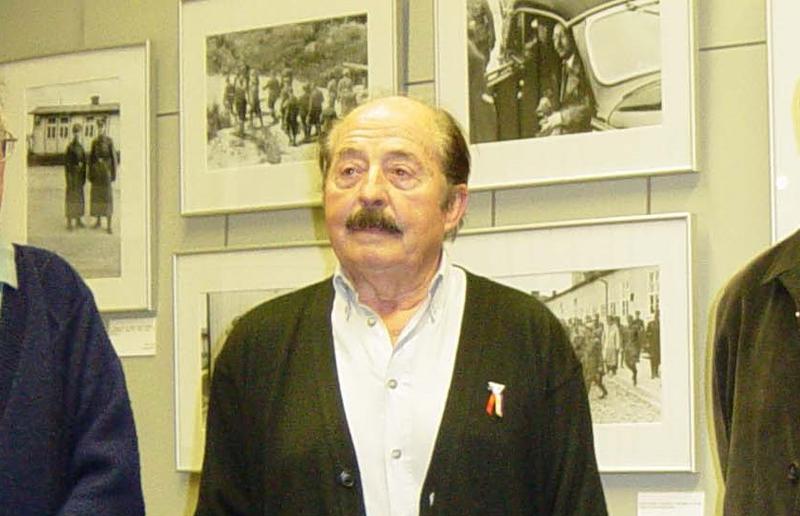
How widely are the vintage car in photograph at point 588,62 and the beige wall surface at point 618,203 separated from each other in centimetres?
10

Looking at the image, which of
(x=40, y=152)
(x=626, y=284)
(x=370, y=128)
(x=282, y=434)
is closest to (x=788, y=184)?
(x=626, y=284)

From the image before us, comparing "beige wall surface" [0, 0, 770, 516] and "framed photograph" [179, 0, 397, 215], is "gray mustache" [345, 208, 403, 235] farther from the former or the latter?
"framed photograph" [179, 0, 397, 215]

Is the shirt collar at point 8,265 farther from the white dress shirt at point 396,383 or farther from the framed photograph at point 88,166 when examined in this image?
the framed photograph at point 88,166

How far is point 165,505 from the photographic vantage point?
3.24 metres

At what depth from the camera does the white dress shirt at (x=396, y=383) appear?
6.65ft

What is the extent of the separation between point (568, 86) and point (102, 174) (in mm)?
1250

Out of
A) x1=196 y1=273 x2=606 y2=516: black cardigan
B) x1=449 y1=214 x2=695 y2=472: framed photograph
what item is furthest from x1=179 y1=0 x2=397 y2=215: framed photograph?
x1=196 y1=273 x2=606 y2=516: black cardigan

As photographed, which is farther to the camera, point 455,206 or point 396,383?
point 455,206

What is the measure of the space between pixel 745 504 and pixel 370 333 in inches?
25.5

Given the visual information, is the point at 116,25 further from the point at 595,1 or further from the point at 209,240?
the point at 595,1

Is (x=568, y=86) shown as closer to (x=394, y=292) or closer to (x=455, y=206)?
(x=455, y=206)

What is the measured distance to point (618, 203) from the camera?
2742 millimetres

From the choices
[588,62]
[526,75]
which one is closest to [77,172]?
[526,75]
